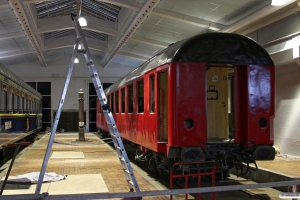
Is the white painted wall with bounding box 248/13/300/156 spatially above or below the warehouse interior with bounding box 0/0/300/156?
below

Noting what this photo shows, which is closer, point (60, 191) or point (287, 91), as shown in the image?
point (60, 191)

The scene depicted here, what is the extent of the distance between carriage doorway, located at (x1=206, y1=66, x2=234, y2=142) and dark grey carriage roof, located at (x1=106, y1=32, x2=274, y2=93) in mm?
801

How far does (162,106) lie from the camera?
8953mm

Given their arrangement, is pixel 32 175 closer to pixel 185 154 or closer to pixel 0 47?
pixel 185 154

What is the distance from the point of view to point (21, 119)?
15930mm

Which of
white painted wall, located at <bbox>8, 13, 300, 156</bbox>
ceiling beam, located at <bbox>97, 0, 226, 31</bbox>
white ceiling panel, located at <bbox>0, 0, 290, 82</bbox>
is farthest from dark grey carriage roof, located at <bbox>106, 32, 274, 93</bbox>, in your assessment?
ceiling beam, located at <bbox>97, 0, 226, 31</bbox>

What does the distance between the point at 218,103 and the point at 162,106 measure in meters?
1.25

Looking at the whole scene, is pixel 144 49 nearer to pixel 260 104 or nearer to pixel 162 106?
pixel 162 106

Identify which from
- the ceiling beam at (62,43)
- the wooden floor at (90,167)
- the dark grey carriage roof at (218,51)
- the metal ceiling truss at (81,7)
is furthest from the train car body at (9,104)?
the ceiling beam at (62,43)

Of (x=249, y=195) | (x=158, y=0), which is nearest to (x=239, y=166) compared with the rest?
(x=249, y=195)

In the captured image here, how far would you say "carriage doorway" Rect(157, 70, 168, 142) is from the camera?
8.80 metres

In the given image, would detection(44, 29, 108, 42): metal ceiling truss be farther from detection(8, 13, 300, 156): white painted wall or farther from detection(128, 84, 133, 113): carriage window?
detection(128, 84, 133, 113): carriage window

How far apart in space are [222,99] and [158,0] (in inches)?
207

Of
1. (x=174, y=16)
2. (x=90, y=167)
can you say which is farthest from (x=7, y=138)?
(x=174, y=16)
